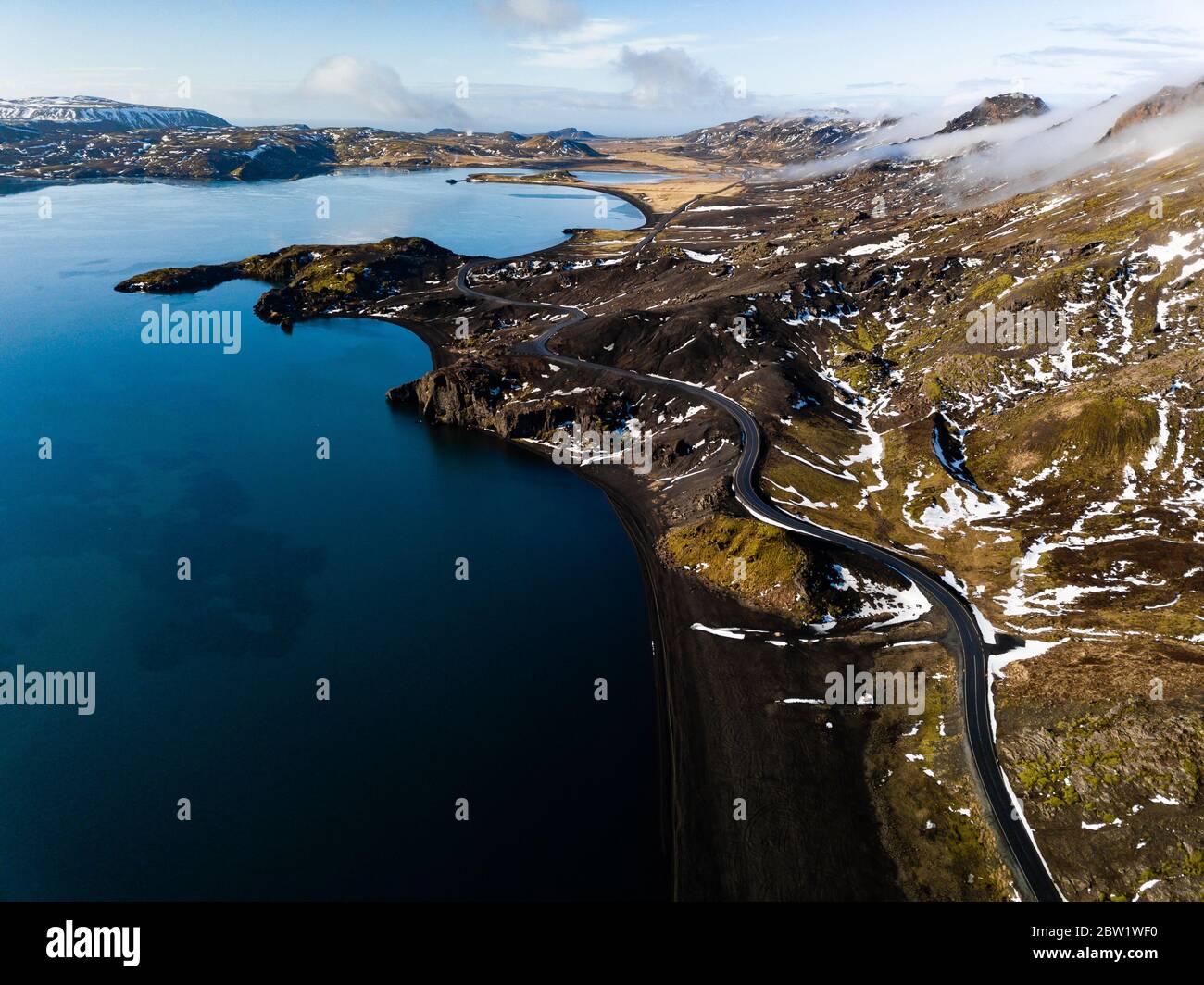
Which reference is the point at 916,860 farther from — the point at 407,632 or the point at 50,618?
the point at 50,618

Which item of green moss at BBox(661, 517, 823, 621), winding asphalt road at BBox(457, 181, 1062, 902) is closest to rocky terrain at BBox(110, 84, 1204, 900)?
green moss at BBox(661, 517, 823, 621)

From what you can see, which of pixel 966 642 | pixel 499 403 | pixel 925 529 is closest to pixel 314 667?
pixel 966 642

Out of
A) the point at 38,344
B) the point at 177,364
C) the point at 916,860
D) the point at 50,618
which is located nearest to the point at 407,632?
the point at 50,618

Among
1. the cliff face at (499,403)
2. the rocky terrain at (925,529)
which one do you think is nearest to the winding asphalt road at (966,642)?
the rocky terrain at (925,529)

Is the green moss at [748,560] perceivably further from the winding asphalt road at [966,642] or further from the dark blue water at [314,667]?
the dark blue water at [314,667]

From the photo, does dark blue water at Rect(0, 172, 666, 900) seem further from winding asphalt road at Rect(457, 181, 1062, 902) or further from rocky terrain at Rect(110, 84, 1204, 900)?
winding asphalt road at Rect(457, 181, 1062, 902)
